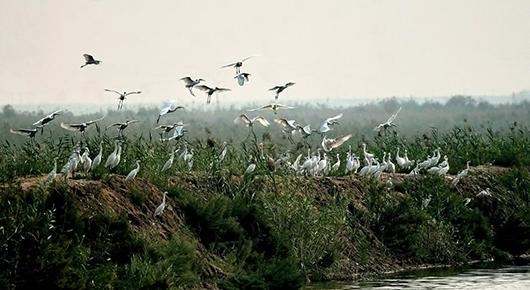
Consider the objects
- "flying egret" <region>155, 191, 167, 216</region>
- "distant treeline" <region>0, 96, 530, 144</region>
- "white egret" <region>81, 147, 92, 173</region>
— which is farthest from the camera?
"distant treeline" <region>0, 96, 530, 144</region>

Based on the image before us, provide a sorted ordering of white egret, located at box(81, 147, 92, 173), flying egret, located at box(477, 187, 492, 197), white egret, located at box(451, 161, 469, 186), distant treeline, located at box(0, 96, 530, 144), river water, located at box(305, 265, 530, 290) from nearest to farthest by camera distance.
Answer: white egret, located at box(81, 147, 92, 173) → river water, located at box(305, 265, 530, 290) → white egret, located at box(451, 161, 469, 186) → flying egret, located at box(477, 187, 492, 197) → distant treeline, located at box(0, 96, 530, 144)

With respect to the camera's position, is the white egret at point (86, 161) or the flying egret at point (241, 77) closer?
the white egret at point (86, 161)

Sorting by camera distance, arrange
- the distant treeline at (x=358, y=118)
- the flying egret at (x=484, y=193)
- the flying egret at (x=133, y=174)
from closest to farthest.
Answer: the flying egret at (x=133, y=174) → the flying egret at (x=484, y=193) → the distant treeline at (x=358, y=118)

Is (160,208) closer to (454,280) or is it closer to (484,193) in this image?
(454,280)

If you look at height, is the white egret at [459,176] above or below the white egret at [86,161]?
below

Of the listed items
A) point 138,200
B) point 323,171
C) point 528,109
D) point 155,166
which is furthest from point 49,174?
point 528,109

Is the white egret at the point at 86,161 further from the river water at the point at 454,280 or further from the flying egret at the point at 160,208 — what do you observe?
the river water at the point at 454,280

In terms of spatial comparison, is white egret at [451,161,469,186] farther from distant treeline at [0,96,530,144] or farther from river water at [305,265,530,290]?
distant treeline at [0,96,530,144]

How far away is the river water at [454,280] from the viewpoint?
23.7 meters

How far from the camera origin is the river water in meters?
23.7

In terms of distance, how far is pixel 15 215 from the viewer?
61.0 feet

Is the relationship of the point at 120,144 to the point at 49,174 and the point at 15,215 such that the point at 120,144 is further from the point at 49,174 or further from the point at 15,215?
the point at 15,215

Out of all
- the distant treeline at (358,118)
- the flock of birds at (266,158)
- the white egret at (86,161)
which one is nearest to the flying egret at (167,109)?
the flock of birds at (266,158)

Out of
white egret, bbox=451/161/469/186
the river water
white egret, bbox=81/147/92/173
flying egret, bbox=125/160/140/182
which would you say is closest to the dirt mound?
flying egret, bbox=125/160/140/182
